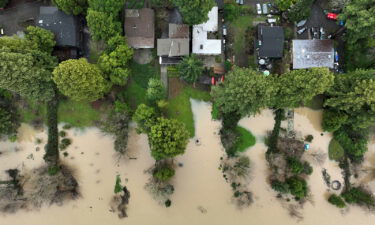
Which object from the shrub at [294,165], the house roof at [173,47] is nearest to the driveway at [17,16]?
the house roof at [173,47]

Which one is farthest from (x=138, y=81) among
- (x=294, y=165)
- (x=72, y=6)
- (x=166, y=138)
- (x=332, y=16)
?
(x=332, y=16)

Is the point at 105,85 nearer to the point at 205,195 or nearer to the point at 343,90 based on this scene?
the point at 205,195

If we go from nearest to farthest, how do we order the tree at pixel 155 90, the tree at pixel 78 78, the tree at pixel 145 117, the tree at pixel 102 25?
the tree at pixel 78 78, the tree at pixel 102 25, the tree at pixel 145 117, the tree at pixel 155 90

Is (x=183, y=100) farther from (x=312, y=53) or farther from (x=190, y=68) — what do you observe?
(x=312, y=53)

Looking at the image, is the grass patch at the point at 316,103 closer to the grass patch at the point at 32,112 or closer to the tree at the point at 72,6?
the tree at the point at 72,6

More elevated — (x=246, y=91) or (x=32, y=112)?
(x=246, y=91)

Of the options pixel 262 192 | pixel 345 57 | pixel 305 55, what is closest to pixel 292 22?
pixel 305 55
